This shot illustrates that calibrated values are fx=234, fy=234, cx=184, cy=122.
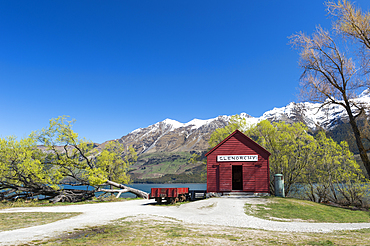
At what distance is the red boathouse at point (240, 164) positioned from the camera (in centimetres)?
2659

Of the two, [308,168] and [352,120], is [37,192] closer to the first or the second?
[352,120]

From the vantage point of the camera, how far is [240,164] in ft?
89.2

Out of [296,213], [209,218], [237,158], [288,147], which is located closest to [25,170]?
[209,218]

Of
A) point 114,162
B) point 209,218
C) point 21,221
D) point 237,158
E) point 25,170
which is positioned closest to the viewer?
point 21,221

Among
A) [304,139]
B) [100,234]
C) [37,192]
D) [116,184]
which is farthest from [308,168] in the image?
[37,192]

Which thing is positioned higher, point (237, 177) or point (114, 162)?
point (114, 162)

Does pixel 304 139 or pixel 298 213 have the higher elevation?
pixel 304 139

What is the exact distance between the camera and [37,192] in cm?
2831

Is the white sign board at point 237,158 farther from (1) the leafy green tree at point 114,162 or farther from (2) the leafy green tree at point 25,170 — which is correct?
(2) the leafy green tree at point 25,170

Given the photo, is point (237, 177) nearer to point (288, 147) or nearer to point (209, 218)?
point (288, 147)

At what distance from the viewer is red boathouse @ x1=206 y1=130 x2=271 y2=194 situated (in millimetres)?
26594

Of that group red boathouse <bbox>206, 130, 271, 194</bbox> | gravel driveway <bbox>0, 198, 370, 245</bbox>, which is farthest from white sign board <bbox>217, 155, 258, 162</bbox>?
gravel driveway <bbox>0, 198, 370, 245</bbox>

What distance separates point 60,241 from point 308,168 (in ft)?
103

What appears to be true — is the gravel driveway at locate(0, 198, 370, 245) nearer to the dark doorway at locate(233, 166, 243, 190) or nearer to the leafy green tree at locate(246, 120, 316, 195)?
the dark doorway at locate(233, 166, 243, 190)
